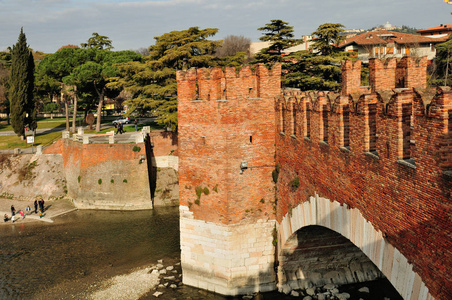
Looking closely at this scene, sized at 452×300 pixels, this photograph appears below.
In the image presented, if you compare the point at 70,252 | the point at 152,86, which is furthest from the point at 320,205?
the point at 152,86

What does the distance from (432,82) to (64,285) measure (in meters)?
25.3

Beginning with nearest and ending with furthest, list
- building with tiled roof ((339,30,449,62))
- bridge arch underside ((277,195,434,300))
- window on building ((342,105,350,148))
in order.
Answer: bridge arch underside ((277,195,434,300))
window on building ((342,105,350,148))
building with tiled roof ((339,30,449,62))

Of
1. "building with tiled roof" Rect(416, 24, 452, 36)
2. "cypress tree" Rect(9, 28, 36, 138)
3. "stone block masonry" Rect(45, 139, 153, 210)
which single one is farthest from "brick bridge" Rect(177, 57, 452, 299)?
"building with tiled roof" Rect(416, 24, 452, 36)

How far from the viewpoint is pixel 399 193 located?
6781 mm

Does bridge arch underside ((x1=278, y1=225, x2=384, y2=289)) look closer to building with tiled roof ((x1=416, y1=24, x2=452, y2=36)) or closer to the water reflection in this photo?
the water reflection

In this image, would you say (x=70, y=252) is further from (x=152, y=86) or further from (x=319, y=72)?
(x=319, y=72)

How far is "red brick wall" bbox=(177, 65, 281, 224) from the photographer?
41.8 ft

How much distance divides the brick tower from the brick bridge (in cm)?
3

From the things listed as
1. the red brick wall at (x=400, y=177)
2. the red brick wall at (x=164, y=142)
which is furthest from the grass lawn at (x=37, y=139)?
the red brick wall at (x=400, y=177)

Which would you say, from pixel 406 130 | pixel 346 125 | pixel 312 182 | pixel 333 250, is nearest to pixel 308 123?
pixel 312 182

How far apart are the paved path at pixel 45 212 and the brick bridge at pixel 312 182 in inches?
576

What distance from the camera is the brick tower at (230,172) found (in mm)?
12758

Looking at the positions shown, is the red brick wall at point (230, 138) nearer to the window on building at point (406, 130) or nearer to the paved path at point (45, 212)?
the window on building at point (406, 130)

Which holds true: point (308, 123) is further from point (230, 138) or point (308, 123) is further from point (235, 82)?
point (235, 82)
